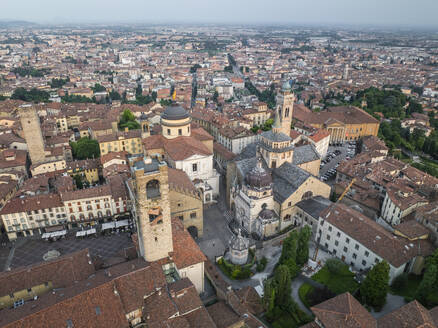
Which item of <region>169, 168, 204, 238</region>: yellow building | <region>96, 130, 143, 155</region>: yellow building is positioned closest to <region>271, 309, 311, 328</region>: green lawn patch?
<region>169, 168, 204, 238</region>: yellow building

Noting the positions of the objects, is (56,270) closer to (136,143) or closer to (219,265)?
(219,265)

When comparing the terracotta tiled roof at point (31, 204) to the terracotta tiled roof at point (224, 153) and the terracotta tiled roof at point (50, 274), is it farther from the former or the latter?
the terracotta tiled roof at point (224, 153)

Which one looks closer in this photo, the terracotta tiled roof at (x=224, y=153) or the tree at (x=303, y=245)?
the tree at (x=303, y=245)

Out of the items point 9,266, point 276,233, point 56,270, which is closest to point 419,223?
point 276,233

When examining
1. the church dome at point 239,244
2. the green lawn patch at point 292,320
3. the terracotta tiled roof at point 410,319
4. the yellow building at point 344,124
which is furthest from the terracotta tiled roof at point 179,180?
the yellow building at point 344,124

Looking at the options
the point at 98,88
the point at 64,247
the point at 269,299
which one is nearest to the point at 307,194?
the point at 269,299

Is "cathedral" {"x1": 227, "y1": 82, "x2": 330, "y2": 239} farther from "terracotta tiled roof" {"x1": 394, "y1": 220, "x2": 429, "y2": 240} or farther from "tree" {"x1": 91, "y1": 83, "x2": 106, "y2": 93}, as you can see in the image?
"tree" {"x1": 91, "y1": 83, "x2": 106, "y2": 93}
